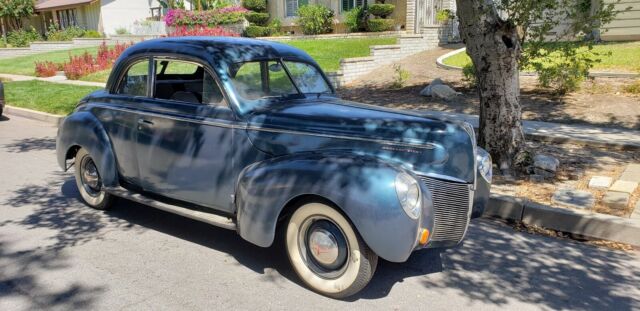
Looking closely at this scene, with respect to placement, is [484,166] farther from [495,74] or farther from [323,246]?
[495,74]

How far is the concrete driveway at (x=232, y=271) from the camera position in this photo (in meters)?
3.59

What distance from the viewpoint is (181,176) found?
4.44 m

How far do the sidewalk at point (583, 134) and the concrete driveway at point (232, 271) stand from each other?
3.24 m

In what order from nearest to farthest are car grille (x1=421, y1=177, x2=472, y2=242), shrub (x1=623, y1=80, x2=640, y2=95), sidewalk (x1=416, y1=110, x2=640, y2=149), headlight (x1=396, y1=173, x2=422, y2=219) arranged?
headlight (x1=396, y1=173, x2=422, y2=219) → car grille (x1=421, y1=177, x2=472, y2=242) → sidewalk (x1=416, y1=110, x2=640, y2=149) → shrub (x1=623, y1=80, x2=640, y2=95)

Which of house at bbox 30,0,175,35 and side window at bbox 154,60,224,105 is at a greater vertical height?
house at bbox 30,0,175,35

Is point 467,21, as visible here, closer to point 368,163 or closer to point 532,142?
point 532,142

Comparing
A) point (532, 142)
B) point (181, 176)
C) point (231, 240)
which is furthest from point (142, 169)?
point (532, 142)

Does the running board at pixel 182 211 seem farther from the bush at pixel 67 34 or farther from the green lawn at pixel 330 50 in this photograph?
the bush at pixel 67 34

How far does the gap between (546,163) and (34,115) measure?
36.0ft

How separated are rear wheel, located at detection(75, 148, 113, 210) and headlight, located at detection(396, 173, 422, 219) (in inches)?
134

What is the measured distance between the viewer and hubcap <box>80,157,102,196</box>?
5.38 m

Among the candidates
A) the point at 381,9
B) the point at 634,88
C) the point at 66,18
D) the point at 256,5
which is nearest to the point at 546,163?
the point at 634,88

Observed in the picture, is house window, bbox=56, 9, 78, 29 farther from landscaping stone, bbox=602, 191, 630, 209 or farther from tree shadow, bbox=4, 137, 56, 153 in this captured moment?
landscaping stone, bbox=602, 191, 630, 209

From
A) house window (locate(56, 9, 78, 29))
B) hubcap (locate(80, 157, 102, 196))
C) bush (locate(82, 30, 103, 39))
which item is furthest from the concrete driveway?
house window (locate(56, 9, 78, 29))
